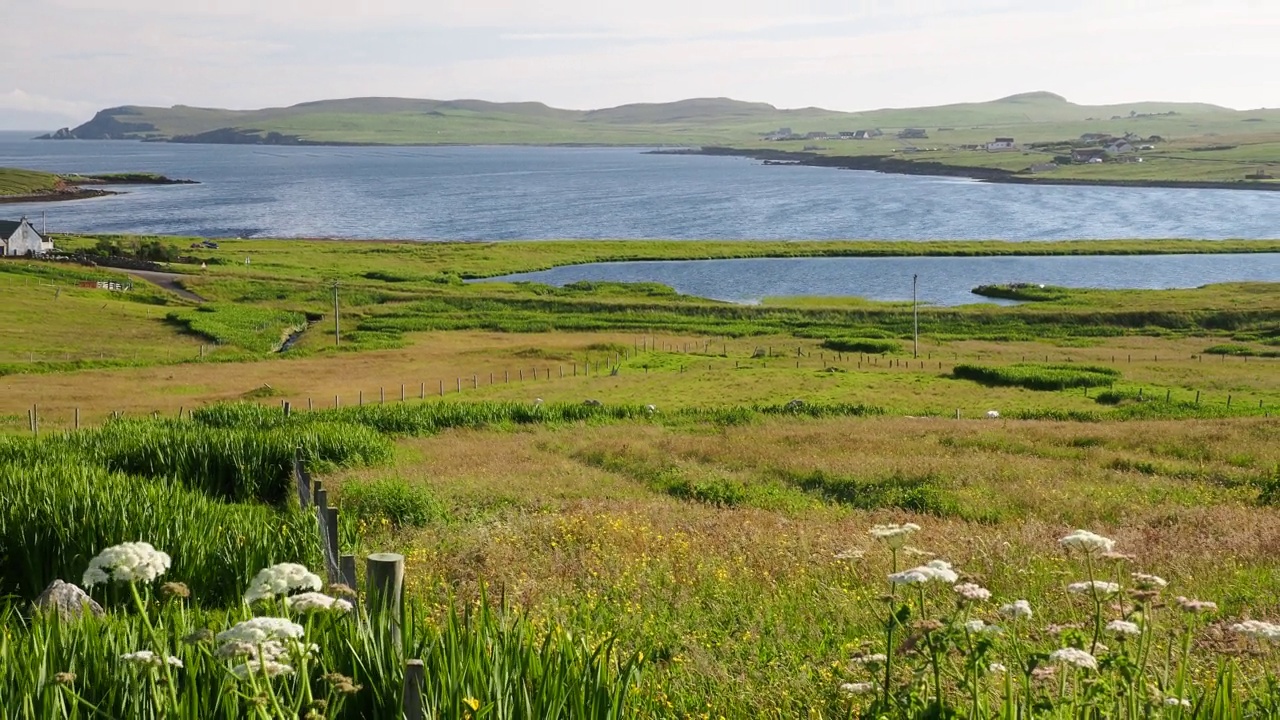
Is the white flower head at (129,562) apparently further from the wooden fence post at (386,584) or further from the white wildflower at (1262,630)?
the white wildflower at (1262,630)

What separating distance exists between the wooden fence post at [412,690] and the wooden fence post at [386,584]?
5.24 feet

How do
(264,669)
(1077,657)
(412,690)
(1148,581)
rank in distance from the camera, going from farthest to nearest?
Answer: (1148,581)
(412,690)
(1077,657)
(264,669)

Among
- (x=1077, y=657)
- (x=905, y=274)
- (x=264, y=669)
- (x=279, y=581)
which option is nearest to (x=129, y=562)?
(x=279, y=581)

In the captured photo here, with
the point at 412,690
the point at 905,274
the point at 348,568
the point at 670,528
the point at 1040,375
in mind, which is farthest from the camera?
the point at 905,274

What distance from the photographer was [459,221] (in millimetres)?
191250

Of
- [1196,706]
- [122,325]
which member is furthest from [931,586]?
[122,325]

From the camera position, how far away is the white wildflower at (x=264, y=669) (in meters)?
5.32

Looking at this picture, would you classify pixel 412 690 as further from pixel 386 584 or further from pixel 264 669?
pixel 386 584

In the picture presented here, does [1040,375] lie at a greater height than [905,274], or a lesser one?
greater

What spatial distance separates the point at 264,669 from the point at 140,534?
810 cm

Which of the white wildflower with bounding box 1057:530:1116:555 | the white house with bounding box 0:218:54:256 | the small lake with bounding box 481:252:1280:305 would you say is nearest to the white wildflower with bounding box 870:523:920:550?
the white wildflower with bounding box 1057:530:1116:555

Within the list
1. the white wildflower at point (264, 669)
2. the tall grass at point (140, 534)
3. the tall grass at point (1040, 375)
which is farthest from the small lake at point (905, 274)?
the white wildflower at point (264, 669)

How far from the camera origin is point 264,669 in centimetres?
523

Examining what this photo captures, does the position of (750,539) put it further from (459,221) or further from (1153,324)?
(459,221)
